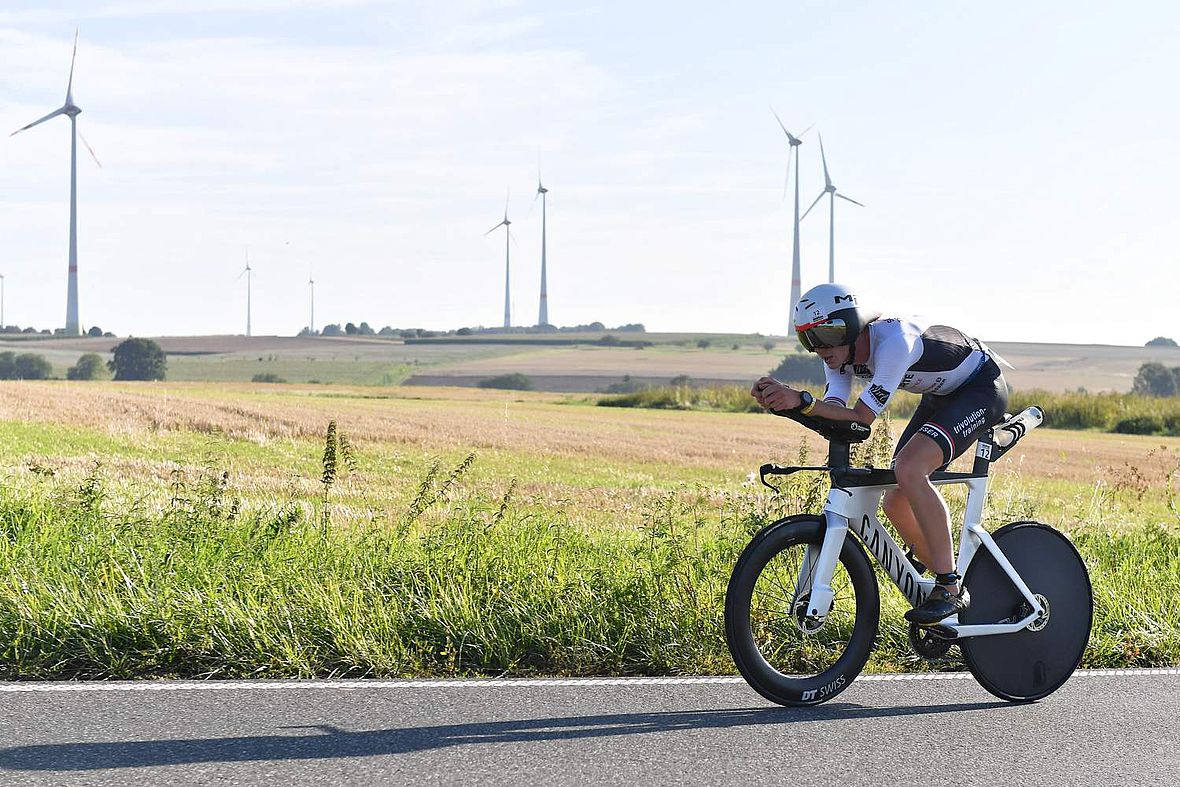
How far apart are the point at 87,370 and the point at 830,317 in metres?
86.6

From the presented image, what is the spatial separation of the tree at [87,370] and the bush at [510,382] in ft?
90.2

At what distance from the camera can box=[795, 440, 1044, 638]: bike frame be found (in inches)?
209

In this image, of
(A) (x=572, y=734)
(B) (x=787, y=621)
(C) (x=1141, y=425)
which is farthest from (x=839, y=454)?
(C) (x=1141, y=425)

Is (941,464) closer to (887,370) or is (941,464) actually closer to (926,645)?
(887,370)

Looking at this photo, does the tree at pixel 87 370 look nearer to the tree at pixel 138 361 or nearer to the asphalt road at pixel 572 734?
the tree at pixel 138 361

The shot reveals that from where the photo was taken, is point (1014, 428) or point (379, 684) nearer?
point (379, 684)

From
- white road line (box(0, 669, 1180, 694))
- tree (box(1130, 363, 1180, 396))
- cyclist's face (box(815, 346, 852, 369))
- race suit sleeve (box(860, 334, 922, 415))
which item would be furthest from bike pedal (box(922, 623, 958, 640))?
tree (box(1130, 363, 1180, 396))

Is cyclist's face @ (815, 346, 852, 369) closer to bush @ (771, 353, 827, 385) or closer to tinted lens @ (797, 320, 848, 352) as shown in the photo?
tinted lens @ (797, 320, 848, 352)

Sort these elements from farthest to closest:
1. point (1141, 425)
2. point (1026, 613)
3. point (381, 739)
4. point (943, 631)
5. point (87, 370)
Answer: point (87, 370), point (1141, 425), point (1026, 613), point (943, 631), point (381, 739)

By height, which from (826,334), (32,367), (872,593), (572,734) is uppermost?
(826,334)

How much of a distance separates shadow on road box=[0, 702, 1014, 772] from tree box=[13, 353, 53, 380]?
84.1 meters

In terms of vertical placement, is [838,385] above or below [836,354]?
below

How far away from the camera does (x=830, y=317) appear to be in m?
5.25

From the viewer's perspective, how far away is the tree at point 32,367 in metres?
82.9
